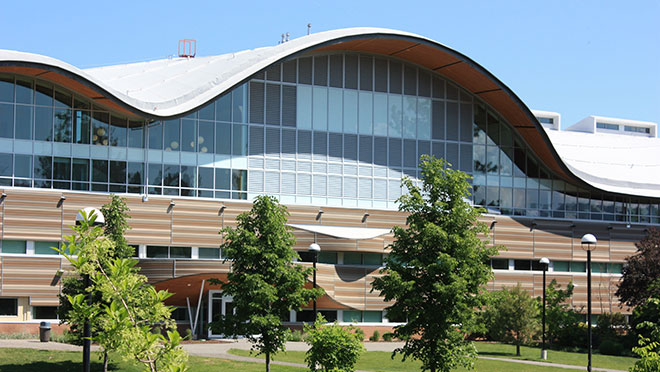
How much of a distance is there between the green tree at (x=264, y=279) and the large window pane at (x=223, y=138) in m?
21.3

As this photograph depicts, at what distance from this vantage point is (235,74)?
47750 mm

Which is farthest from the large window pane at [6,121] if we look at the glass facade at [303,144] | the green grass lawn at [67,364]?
the green grass lawn at [67,364]

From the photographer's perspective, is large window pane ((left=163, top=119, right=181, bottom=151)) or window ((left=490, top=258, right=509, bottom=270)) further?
window ((left=490, top=258, right=509, bottom=270))

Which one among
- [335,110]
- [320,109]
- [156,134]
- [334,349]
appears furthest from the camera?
[335,110]

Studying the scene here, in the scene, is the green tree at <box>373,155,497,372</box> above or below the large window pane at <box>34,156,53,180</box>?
below

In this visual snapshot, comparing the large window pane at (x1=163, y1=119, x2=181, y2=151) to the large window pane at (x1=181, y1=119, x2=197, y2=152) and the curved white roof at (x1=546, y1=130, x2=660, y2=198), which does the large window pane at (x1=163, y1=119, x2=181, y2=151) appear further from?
the curved white roof at (x1=546, y1=130, x2=660, y2=198)

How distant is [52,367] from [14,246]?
1746 cm

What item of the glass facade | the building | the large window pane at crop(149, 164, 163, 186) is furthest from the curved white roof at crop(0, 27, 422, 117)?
the large window pane at crop(149, 164, 163, 186)

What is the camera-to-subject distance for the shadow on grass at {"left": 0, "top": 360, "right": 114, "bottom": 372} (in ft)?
90.8

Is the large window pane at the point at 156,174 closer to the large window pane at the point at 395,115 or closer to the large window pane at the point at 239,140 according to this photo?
the large window pane at the point at 239,140

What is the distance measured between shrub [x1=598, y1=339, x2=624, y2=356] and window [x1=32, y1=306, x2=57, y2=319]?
2996 cm

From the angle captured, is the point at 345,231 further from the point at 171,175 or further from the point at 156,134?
the point at 156,134

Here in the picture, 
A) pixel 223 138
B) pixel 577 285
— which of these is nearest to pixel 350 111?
pixel 223 138

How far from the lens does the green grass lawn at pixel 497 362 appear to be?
3366cm
